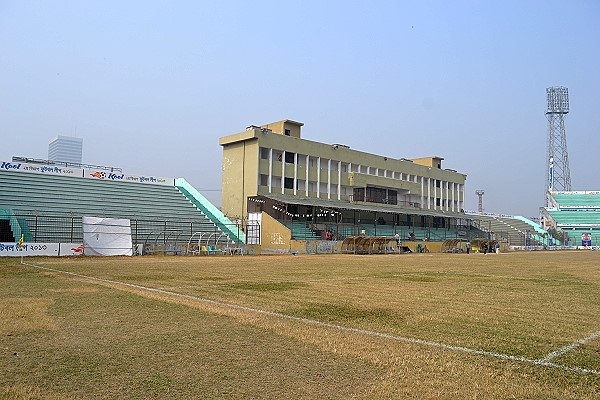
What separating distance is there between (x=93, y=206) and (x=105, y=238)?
28.6 feet

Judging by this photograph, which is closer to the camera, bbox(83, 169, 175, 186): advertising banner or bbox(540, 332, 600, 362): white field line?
bbox(540, 332, 600, 362): white field line

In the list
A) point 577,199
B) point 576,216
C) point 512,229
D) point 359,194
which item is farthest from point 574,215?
point 359,194

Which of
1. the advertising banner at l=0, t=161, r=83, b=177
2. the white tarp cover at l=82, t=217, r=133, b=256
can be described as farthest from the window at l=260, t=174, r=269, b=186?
the white tarp cover at l=82, t=217, r=133, b=256

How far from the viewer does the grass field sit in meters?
4.04

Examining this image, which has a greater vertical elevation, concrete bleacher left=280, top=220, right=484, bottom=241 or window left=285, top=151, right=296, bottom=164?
window left=285, top=151, right=296, bottom=164

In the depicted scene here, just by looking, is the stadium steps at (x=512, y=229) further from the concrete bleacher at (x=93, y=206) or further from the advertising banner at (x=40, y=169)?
the advertising banner at (x=40, y=169)

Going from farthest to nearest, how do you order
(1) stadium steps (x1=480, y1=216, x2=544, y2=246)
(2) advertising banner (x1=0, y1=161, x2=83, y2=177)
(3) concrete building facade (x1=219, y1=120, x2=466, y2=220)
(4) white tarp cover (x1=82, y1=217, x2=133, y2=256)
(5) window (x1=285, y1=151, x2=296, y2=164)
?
1. (1) stadium steps (x1=480, y1=216, x2=544, y2=246)
2. (5) window (x1=285, y1=151, x2=296, y2=164)
3. (3) concrete building facade (x1=219, y1=120, x2=466, y2=220)
4. (2) advertising banner (x1=0, y1=161, x2=83, y2=177)
5. (4) white tarp cover (x1=82, y1=217, x2=133, y2=256)

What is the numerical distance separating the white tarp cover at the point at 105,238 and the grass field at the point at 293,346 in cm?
2059

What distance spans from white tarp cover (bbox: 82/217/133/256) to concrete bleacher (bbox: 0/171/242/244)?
1.24 meters

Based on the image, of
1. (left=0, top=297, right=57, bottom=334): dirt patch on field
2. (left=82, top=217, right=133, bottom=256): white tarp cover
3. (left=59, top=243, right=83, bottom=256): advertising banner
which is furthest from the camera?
(left=82, top=217, right=133, bottom=256): white tarp cover

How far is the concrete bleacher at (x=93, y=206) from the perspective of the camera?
31797mm

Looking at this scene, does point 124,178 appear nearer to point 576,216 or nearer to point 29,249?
point 29,249

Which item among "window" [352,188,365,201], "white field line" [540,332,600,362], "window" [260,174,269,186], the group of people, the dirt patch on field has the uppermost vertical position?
"window" [260,174,269,186]

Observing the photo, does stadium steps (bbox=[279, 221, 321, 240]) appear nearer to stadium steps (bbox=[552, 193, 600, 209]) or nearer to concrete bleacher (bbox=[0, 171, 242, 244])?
concrete bleacher (bbox=[0, 171, 242, 244])
